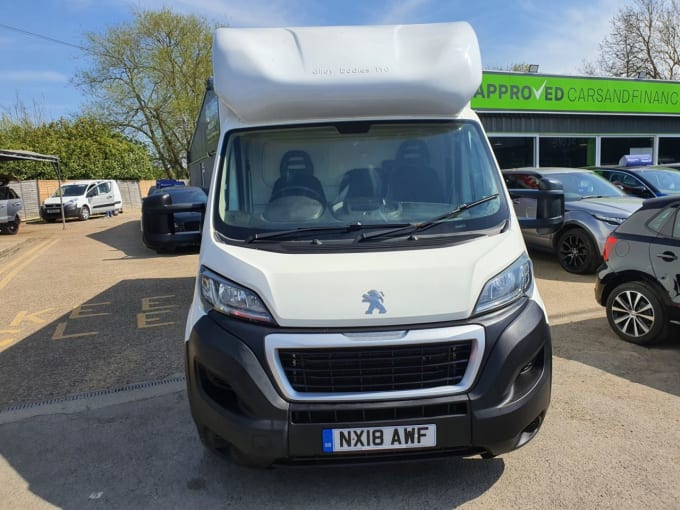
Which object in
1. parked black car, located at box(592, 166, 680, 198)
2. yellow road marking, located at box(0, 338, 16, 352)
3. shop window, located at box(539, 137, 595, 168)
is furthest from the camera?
shop window, located at box(539, 137, 595, 168)

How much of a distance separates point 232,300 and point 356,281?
63cm

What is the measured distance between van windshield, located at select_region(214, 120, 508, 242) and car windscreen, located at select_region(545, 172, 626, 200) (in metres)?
6.30

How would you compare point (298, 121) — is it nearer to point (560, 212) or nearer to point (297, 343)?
point (297, 343)

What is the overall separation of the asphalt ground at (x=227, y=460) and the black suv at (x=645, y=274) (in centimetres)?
22

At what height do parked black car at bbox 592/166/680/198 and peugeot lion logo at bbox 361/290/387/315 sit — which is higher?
parked black car at bbox 592/166/680/198

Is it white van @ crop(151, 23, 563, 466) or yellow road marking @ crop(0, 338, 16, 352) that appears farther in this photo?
yellow road marking @ crop(0, 338, 16, 352)

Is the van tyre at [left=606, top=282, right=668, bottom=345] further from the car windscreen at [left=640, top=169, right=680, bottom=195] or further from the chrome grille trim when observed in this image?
the car windscreen at [left=640, top=169, right=680, bottom=195]

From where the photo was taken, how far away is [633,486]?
9.47ft

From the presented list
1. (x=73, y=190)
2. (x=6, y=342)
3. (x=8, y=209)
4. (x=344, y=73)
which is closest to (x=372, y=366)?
(x=344, y=73)

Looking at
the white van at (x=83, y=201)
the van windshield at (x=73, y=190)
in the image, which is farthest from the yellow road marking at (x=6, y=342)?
the van windshield at (x=73, y=190)

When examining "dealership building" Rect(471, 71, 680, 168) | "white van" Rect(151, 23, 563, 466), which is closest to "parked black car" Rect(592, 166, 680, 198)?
"dealership building" Rect(471, 71, 680, 168)

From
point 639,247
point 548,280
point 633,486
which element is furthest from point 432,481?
point 548,280

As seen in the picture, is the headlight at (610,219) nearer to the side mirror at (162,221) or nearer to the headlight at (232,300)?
the side mirror at (162,221)

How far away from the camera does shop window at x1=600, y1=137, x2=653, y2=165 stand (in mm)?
20312
